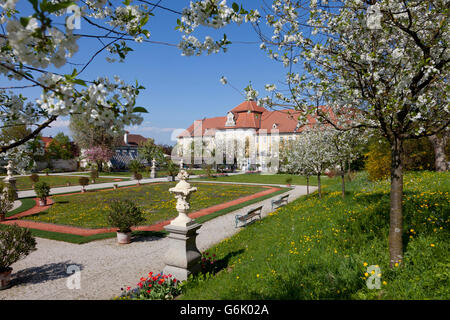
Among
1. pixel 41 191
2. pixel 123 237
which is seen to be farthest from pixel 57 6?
pixel 41 191

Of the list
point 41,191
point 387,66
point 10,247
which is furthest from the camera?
point 41,191

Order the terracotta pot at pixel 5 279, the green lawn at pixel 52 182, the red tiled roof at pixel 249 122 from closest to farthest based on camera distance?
the terracotta pot at pixel 5 279, the green lawn at pixel 52 182, the red tiled roof at pixel 249 122

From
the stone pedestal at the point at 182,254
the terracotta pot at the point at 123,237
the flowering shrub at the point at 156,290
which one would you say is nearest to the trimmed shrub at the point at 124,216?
the terracotta pot at the point at 123,237

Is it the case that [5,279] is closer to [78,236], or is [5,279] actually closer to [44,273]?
[44,273]

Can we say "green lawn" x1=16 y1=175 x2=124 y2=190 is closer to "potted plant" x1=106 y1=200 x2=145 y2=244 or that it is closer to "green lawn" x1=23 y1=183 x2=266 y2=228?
"green lawn" x1=23 y1=183 x2=266 y2=228

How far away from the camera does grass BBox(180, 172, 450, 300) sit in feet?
12.6

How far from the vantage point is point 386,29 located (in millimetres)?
3918

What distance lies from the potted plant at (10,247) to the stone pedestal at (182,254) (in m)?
3.54

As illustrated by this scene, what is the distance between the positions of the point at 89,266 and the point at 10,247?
1.83 metres

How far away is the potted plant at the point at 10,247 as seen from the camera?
18.5 feet

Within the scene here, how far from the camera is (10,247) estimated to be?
583 centimetres

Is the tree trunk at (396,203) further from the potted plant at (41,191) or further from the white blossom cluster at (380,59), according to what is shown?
the potted plant at (41,191)

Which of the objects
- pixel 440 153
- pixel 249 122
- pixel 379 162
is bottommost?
pixel 379 162
